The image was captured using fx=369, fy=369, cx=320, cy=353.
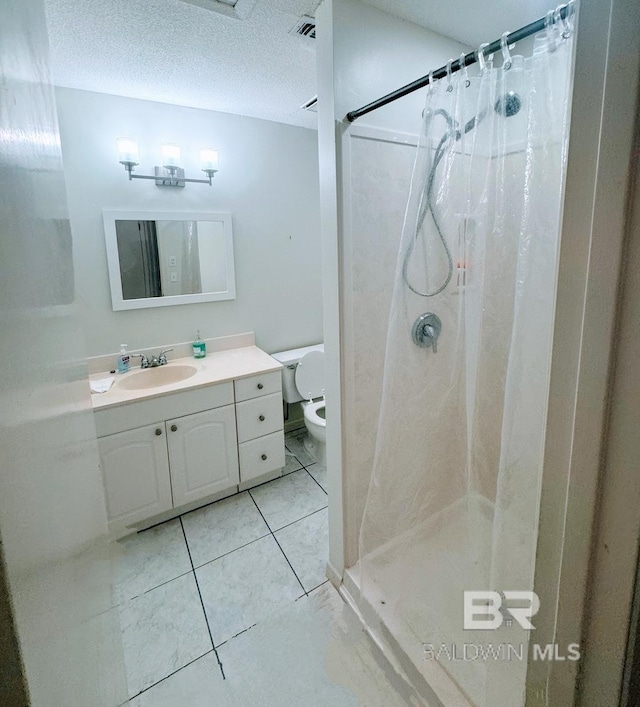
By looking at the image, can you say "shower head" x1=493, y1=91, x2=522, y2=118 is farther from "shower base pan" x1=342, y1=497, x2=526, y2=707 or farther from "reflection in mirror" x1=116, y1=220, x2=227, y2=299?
"reflection in mirror" x1=116, y1=220, x2=227, y2=299

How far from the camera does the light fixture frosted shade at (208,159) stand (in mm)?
2219

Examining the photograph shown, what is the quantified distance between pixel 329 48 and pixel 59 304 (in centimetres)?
124

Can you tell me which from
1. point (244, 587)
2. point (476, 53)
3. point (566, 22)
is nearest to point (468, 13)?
point (476, 53)

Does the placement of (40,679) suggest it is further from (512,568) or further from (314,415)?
(314,415)

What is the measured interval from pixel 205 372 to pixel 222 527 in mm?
883

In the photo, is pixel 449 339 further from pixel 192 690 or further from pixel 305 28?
pixel 192 690

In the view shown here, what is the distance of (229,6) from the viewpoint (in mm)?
1308

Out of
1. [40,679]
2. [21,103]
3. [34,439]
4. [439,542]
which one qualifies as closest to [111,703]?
[40,679]

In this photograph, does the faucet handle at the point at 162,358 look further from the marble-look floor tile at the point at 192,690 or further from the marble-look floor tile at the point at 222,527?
the marble-look floor tile at the point at 192,690

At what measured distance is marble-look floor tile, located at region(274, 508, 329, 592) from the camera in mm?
1749

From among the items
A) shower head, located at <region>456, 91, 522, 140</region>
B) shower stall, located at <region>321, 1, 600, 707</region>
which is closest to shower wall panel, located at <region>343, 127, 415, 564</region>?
shower stall, located at <region>321, 1, 600, 707</region>

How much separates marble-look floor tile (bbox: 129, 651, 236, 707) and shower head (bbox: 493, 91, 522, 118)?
2079 millimetres

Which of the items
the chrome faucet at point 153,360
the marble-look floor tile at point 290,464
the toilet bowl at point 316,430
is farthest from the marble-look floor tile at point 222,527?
the chrome faucet at point 153,360

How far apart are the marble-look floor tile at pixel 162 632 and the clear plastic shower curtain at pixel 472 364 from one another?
726 millimetres
